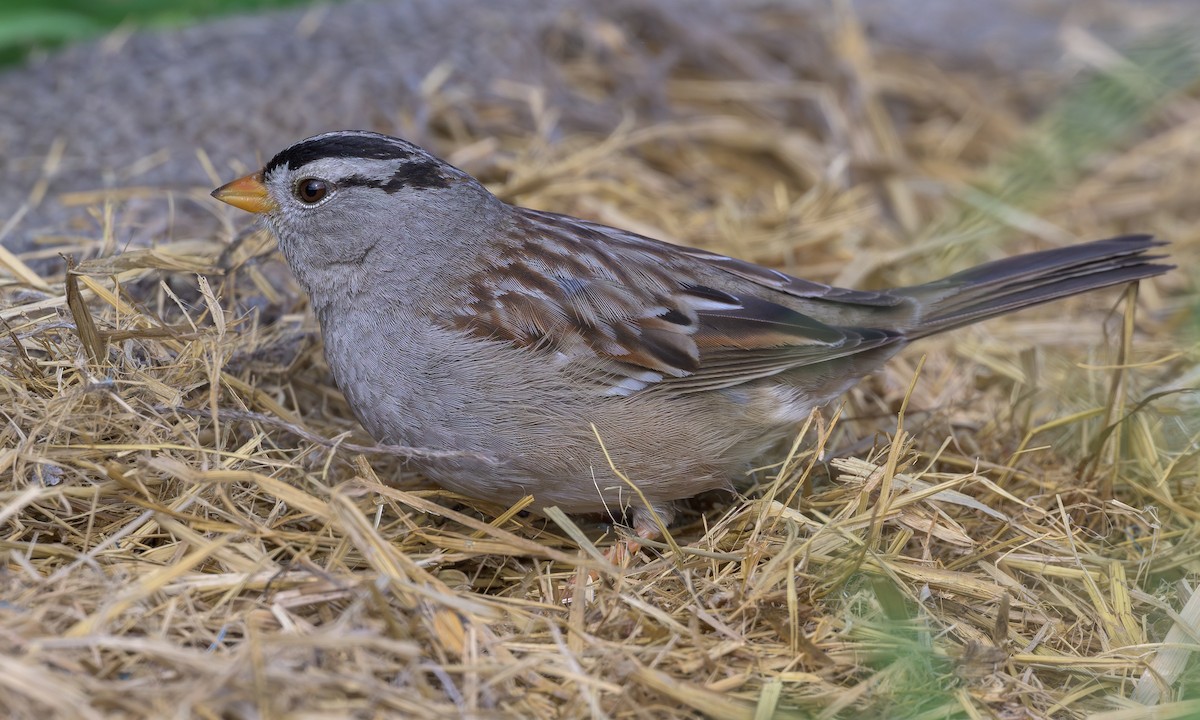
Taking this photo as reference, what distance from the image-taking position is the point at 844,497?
124 inches

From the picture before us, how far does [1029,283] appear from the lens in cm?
345

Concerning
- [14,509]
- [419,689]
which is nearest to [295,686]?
[419,689]

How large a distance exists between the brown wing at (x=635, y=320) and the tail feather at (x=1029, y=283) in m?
0.29

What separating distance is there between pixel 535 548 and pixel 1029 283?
1742 millimetres

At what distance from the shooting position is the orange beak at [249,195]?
10.9 ft

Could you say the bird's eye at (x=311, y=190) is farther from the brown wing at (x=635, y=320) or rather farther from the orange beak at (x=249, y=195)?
the brown wing at (x=635, y=320)

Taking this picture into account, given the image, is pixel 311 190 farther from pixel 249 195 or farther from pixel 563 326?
pixel 563 326

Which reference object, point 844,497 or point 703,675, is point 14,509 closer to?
point 703,675

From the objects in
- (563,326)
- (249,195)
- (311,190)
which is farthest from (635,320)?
(249,195)

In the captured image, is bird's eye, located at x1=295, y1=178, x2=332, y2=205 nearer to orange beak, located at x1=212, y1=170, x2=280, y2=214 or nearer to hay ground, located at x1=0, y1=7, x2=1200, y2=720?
orange beak, located at x1=212, y1=170, x2=280, y2=214

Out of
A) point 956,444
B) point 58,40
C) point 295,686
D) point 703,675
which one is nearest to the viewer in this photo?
point 295,686

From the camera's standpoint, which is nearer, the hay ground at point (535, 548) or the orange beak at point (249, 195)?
the hay ground at point (535, 548)

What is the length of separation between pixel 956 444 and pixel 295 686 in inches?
87.3

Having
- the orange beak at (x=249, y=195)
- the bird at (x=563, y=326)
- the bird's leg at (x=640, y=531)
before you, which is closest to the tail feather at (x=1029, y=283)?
the bird at (x=563, y=326)
